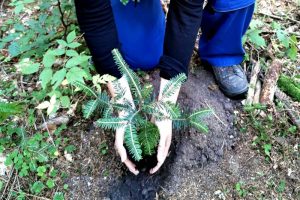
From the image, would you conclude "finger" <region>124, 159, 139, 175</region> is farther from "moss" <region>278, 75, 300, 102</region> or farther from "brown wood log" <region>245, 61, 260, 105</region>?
"moss" <region>278, 75, 300, 102</region>

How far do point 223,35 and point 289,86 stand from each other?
27.4 inches

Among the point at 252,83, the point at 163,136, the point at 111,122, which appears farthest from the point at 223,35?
the point at 111,122

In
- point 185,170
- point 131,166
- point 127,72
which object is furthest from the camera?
point 185,170

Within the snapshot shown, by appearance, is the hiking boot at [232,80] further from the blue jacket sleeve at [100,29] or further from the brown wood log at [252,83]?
the blue jacket sleeve at [100,29]

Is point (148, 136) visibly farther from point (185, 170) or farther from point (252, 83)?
point (252, 83)

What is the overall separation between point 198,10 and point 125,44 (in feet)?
2.68

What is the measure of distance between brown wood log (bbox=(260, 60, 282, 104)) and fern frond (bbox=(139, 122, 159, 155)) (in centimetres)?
109

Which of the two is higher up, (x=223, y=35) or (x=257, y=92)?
(x=223, y=35)

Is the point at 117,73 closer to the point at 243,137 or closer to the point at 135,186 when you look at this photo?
the point at 135,186

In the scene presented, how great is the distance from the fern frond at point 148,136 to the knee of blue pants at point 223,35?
3.36 feet

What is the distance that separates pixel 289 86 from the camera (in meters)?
2.75

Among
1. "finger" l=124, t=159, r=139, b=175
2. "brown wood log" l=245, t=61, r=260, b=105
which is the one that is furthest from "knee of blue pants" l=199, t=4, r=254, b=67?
"finger" l=124, t=159, r=139, b=175

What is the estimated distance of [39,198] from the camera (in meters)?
2.23

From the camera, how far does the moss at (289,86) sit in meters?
2.72
